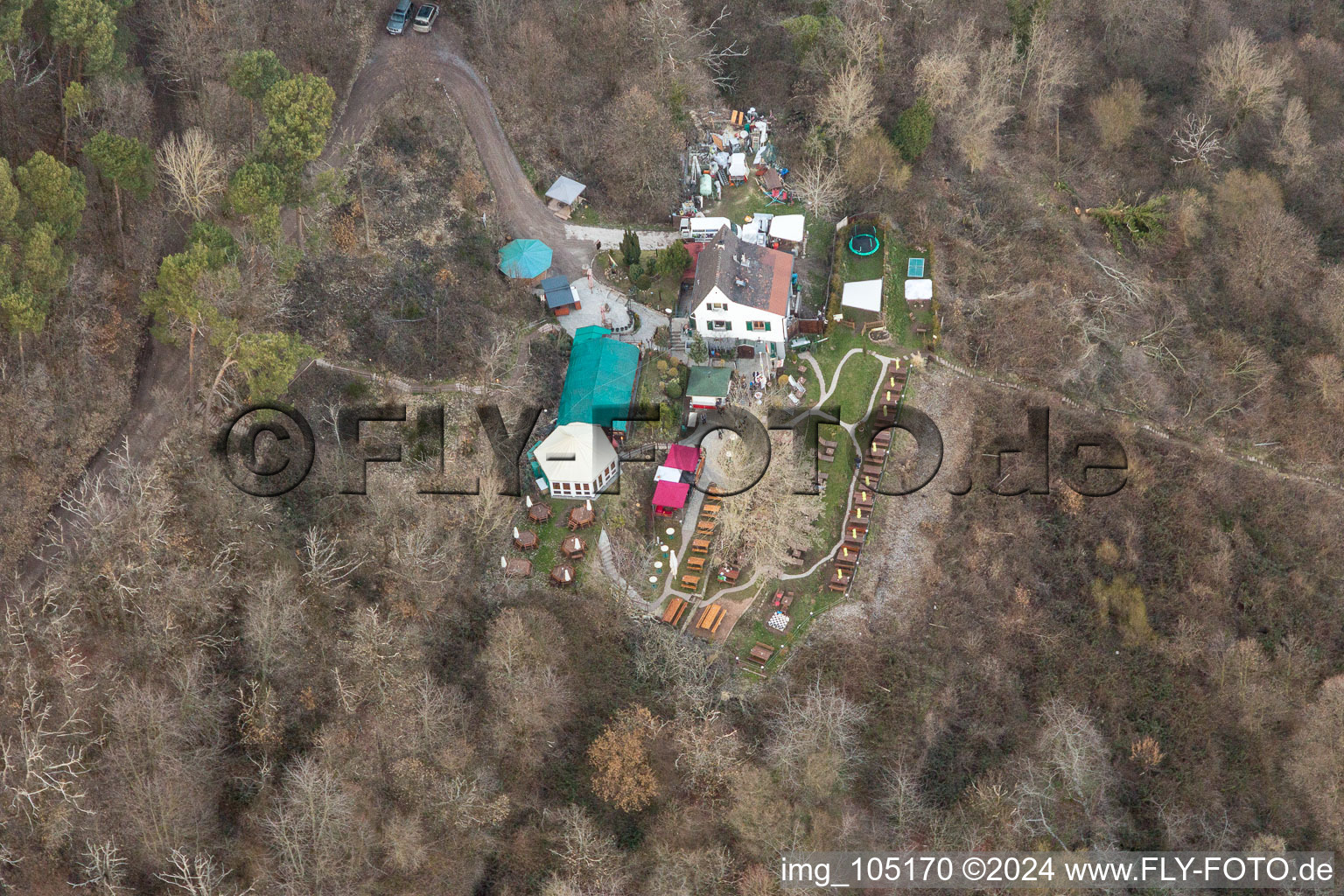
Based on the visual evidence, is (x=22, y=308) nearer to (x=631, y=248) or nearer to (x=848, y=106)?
(x=631, y=248)

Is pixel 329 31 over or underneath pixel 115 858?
over

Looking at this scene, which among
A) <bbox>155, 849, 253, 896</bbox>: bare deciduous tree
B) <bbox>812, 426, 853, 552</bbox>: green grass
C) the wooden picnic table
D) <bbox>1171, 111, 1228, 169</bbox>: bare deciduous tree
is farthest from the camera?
<bbox>1171, 111, 1228, 169</bbox>: bare deciduous tree

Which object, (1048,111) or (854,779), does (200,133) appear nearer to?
(854,779)

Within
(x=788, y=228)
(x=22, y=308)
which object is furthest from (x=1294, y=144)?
(x=22, y=308)

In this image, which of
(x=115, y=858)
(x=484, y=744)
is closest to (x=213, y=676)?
(x=115, y=858)

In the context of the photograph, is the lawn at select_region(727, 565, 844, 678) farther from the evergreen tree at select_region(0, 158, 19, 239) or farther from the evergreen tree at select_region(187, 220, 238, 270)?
the evergreen tree at select_region(0, 158, 19, 239)

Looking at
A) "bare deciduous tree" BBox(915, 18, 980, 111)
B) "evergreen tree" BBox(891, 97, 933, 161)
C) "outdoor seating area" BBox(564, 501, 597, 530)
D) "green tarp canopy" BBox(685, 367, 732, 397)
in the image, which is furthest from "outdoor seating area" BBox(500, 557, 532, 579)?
"bare deciduous tree" BBox(915, 18, 980, 111)
